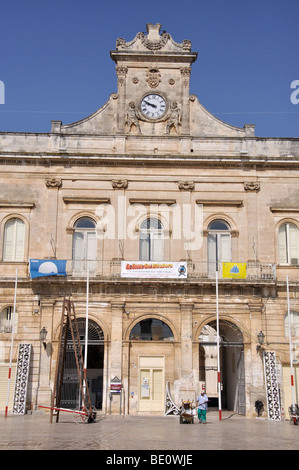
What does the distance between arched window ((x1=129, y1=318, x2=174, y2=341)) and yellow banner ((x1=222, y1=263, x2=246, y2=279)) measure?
3911 millimetres

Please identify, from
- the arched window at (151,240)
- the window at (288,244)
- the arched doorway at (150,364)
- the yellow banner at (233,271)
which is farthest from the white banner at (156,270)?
the window at (288,244)

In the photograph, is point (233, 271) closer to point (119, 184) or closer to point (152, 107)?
point (119, 184)

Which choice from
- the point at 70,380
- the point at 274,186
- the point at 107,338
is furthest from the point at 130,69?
the point at 70,380

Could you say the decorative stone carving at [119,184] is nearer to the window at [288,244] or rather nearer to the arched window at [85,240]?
the arched window at [85,240]

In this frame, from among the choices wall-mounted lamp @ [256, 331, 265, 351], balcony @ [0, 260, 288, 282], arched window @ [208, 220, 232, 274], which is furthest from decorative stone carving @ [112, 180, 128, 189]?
wall-mounted lamp @ [256, 331, 265, 351]

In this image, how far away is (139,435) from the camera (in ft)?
59.4

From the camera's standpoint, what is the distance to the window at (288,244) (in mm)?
30375

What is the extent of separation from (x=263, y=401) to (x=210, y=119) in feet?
48.5

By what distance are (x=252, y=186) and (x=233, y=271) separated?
189 inches

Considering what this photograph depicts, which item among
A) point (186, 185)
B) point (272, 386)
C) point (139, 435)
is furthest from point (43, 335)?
point (139, 435)
